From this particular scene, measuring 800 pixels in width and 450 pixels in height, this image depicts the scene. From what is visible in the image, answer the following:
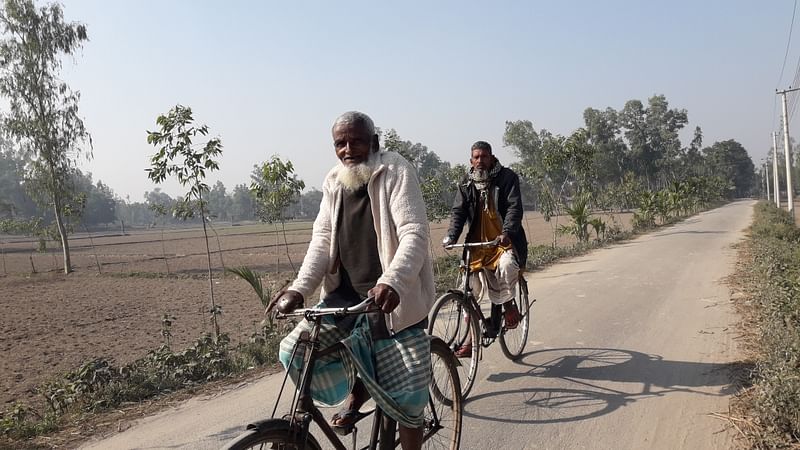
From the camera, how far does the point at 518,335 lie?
541 centimetres

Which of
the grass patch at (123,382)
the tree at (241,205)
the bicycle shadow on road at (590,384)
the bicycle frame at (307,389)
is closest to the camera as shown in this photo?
the bicycle frame at (307,389)

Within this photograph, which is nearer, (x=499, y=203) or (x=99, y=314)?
(x=499, y=203)

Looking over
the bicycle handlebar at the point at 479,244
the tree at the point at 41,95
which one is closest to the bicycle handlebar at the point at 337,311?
the bicycle handlebar at the point at 479,244

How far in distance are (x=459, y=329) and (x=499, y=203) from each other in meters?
1.19

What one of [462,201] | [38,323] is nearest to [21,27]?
[38,323]

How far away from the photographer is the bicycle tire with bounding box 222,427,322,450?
1849 mm

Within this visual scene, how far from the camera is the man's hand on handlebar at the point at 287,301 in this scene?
2.38m

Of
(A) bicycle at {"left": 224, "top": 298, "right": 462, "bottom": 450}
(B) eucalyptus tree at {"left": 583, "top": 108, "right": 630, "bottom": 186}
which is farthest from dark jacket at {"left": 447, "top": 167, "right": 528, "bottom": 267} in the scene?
(B) eucalyptus tree at {"left": 583, "top": 108, "right": 630, "bottom": 186}

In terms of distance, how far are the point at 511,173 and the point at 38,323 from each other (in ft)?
40.3

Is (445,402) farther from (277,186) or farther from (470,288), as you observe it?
(277,186)

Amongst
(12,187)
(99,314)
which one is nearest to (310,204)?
(12,187)

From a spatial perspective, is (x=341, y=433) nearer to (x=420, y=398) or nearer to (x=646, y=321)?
(x=420, y=398)

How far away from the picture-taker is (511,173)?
4.85 m

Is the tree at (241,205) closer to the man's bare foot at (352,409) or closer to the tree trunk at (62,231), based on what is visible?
the tree trunk at (62,231)
